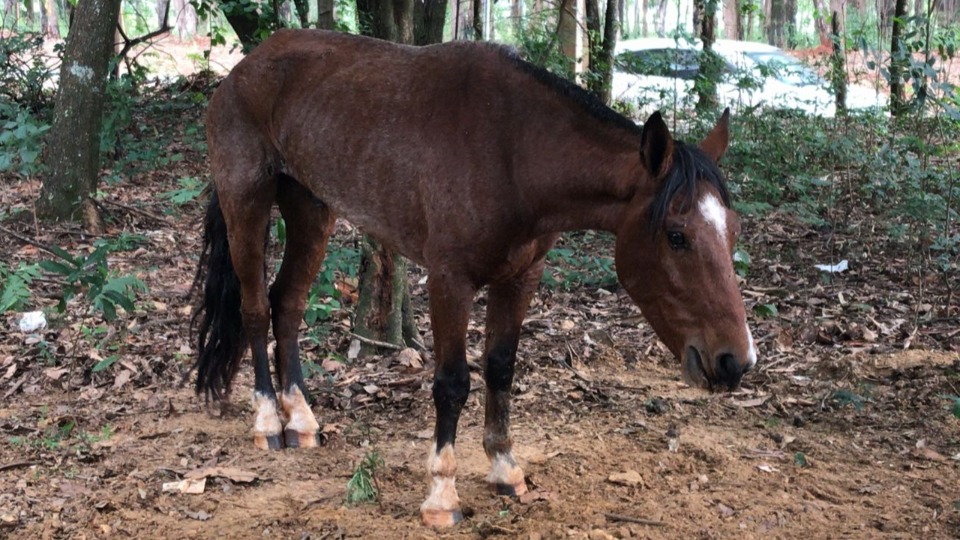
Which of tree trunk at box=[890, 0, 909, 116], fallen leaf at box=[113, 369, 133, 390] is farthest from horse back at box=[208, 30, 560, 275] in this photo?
tree trunk at box=[890, 0, 909, 116]

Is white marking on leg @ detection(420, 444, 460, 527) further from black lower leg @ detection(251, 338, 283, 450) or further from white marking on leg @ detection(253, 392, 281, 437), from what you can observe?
black lower leg @ detection(251, 338, 283, 450)

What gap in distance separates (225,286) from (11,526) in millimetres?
1707

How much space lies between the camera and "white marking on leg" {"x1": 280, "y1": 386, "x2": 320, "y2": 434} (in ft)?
15.0

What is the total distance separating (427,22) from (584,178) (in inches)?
118

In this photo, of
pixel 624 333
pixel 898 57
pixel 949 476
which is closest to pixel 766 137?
pixel 898 57

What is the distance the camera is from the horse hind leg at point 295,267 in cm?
483

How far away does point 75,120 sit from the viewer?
827 cm

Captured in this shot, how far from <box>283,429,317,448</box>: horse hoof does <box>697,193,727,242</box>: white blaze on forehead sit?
8.13 ft

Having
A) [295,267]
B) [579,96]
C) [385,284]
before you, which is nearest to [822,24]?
[385,284]

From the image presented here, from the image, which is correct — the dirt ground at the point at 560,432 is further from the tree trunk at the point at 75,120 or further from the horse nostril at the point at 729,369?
the tree trunk at the point at 75,120

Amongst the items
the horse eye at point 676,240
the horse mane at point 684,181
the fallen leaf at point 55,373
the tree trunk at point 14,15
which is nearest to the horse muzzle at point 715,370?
the horse eye at point 676,240

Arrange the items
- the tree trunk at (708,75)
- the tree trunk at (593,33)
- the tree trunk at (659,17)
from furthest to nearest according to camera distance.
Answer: the tree trunk at (659,17) < the tree trunk at (593,33) < the tree trunk at (708,75)

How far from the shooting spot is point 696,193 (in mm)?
3100

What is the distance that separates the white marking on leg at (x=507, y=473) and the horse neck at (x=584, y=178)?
3.64 feet
